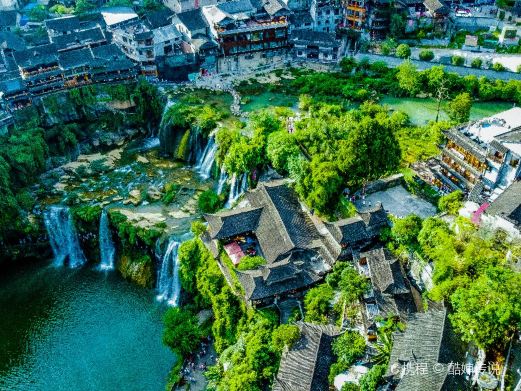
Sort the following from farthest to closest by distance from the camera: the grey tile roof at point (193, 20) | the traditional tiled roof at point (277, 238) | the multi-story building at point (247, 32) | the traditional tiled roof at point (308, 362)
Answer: the grey tile roof at point (193, 20), the multi-story building at point (247, 32), the traditional tiled roof at point (277, 238), the traditional tiled roof at point (308, 362)

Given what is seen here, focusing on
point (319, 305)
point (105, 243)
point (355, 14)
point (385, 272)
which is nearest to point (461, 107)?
point (385, 272)

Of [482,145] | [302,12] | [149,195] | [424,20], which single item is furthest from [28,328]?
[424,20]

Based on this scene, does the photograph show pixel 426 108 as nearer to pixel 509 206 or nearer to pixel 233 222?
pixel 509 206

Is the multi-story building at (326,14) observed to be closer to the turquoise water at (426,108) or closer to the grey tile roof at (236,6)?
the grey tile roof at (236,6)

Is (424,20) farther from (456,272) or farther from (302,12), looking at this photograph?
(456,272)

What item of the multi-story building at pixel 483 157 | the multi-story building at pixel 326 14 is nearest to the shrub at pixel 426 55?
the multi-story building at pixel 326 14

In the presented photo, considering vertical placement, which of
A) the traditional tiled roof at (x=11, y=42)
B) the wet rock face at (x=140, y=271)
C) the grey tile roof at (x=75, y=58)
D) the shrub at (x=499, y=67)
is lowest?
the wet rock face at (x=140, y=271)

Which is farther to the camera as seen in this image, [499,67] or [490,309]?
[499,67]
